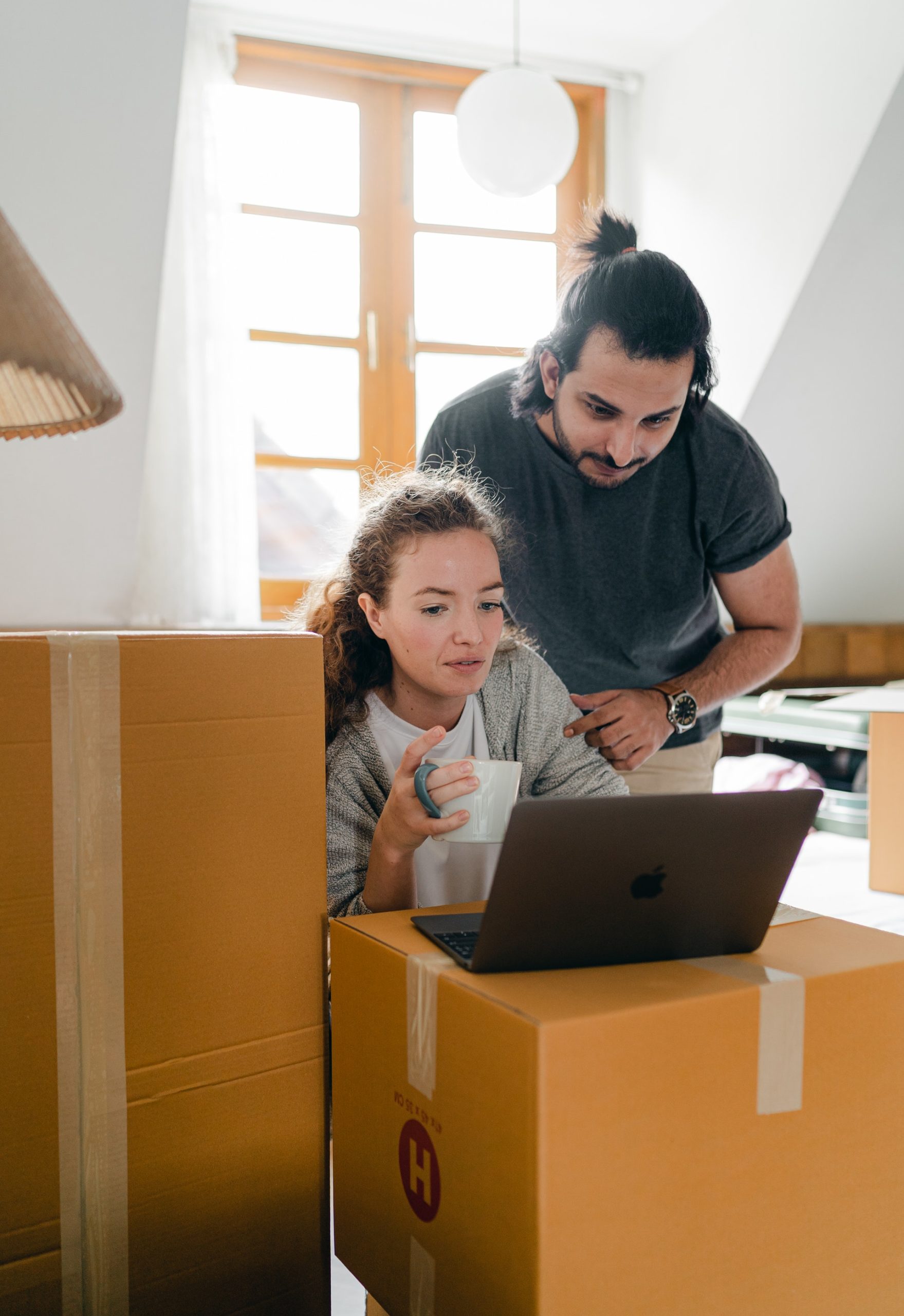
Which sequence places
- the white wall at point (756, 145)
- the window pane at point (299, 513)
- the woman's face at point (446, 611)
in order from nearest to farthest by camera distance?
the woman's face at point (446, 611), the white wall at point (756, 145), the window pane at point (299, 513)

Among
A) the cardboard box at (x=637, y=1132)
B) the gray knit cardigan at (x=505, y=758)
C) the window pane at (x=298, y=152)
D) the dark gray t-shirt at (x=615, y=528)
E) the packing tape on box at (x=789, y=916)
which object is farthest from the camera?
the window pane at (x=298, y=152)

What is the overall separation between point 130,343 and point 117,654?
2237mm

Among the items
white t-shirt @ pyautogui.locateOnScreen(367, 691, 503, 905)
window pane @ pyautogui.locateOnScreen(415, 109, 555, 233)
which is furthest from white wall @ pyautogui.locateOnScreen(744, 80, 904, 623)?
white t-shirt @ pyautogui.locateOnScreen(367, 691, 503, 905)

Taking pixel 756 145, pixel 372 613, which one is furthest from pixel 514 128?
pixel 372 613

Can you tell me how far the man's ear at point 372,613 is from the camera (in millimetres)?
1246

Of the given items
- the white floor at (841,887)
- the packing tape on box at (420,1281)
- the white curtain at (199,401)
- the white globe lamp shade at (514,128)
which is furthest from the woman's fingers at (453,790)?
the white curtain at (199,401)

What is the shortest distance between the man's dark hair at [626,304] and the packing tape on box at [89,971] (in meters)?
0.81

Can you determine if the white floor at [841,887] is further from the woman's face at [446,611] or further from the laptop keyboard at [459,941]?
the laptop keyboard at [459,941]

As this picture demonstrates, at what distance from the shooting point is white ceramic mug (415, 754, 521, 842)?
90cm

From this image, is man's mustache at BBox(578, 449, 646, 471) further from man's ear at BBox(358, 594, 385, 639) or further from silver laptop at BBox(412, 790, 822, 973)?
silver laptop at BBox(412, 790, 822, 973)

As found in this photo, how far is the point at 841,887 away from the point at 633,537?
1.50 meters

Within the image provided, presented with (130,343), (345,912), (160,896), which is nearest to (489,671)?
(345,912)

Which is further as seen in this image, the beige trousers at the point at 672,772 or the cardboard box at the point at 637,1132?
the beige trousers at the point at 672,772

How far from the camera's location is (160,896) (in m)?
0.76
